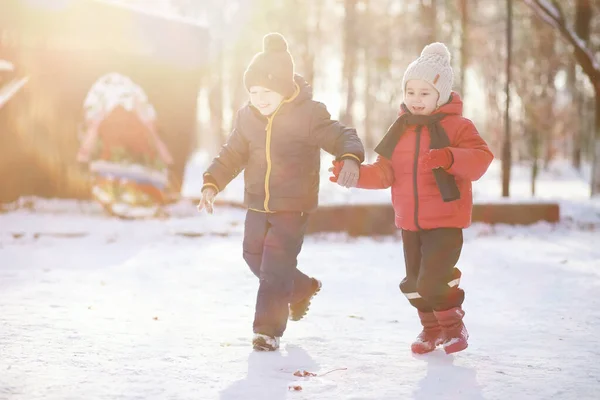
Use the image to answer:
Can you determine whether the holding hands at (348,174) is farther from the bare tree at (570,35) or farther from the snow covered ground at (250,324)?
the bare tree at (570,35)

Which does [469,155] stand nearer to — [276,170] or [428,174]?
[428,174]

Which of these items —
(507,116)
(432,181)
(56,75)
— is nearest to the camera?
(432,181)

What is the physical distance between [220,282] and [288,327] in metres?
1.94

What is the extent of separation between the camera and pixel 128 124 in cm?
1209

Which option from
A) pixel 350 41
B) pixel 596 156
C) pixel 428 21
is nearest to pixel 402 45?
pixel 350 41

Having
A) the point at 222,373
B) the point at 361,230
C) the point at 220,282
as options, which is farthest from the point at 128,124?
the point at 222,373

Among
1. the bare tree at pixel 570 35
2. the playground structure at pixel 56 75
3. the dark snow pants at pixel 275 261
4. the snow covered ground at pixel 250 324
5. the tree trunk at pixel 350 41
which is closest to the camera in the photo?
the snow covered ground at pixel 250 324

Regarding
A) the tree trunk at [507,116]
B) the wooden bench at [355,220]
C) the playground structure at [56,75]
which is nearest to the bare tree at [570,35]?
the tree trunk at [507,116]

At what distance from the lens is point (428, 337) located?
13.8 ft

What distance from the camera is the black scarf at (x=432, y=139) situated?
13.0 feet

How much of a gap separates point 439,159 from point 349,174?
467 millimetres

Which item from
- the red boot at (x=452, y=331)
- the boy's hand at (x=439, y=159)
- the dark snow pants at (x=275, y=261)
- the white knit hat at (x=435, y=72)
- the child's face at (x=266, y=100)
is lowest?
the red boot at (x=452, y=331)

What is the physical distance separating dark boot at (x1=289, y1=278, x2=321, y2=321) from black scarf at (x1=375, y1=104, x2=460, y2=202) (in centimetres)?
102

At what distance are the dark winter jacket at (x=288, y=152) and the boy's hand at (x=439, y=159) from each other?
452mm
